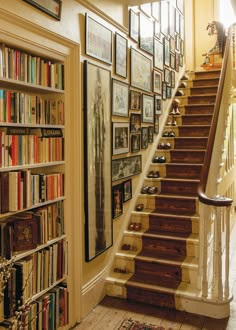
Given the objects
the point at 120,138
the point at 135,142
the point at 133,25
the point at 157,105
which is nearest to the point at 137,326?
the point at 120,138

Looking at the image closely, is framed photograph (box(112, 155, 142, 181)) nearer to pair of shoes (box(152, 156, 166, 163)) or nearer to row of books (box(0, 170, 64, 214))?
pair of shoes (box(152, 156, 166, 163))

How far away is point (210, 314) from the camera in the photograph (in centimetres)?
286

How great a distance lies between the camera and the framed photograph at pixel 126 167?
3.46 m

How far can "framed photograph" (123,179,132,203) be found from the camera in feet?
12.3

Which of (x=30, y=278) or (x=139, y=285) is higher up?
(x=30, y=278)

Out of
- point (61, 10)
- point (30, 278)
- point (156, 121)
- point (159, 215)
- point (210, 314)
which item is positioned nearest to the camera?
point (30, 278)

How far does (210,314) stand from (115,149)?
172 cm

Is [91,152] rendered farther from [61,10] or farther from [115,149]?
[61,10]

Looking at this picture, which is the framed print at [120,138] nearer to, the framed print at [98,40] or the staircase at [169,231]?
the framed print at [98,40]

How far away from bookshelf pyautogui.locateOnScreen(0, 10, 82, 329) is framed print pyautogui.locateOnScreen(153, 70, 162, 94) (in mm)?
2093

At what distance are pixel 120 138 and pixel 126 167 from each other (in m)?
0.37

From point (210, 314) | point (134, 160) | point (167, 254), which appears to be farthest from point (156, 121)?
point (210, 314)

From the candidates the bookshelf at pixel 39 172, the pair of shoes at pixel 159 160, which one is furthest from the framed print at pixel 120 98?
the pair of shoes at pixel 159 160

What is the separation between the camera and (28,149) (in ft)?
7.55
